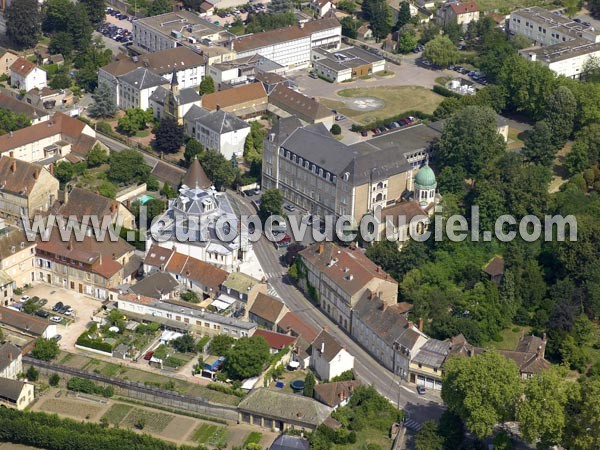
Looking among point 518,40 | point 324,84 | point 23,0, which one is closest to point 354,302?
point 324,84

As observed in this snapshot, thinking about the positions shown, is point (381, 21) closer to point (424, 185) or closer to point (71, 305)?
point (424, 185)

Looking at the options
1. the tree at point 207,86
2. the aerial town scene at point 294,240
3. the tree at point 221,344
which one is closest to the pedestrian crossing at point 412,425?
the aerial town scene at point 294,240

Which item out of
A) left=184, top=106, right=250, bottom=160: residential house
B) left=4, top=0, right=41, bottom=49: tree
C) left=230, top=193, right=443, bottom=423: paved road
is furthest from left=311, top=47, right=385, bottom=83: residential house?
left=230, top=193, right=443, bottom=423: paved road

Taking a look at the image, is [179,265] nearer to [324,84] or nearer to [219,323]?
[219,323]

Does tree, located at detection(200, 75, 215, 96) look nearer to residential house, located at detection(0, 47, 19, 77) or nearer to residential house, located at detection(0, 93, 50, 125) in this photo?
residential house, located at detection(0, 93, 50, 125)

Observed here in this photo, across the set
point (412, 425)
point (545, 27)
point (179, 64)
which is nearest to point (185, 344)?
point (412, 425)

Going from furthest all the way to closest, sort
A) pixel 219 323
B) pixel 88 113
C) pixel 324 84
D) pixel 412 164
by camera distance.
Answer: pixel 324 84 < pixel 88 113 < pixel 412 164 < pixel 219 323
